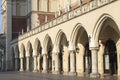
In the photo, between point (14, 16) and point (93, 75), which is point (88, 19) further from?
point (14, 16)

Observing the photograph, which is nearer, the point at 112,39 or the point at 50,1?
the point at 112,39

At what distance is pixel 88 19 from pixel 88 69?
757 centimetres

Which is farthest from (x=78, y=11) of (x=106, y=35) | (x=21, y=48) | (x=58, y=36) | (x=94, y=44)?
(x=21, y=48)

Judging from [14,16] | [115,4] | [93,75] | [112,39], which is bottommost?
[93,75]

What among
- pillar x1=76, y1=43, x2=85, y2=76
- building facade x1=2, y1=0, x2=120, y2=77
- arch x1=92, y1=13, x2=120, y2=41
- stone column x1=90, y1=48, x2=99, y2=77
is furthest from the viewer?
pillar x1=76, y1=43, x2=85, y2=76

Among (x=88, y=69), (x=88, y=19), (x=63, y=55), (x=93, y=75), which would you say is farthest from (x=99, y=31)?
(x=63, y=55)

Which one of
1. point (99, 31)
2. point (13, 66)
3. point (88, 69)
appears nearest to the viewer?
point (99, 31)

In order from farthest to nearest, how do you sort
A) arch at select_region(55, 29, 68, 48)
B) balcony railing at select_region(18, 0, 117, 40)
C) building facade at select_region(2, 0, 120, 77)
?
arch at select_region(55, 29, 68, 48) → building facade at select_region(2, 0, 120, 77) → balcony railing at select_region(18, 0, 117, 40)

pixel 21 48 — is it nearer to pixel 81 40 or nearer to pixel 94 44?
pixel 81 40

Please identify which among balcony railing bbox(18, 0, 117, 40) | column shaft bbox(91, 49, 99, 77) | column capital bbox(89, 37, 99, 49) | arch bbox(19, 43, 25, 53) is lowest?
column shaft bbox(91, 49, 99, 77)

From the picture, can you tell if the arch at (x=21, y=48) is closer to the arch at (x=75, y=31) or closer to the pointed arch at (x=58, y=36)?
the pointed arch at (x=58, y=36)

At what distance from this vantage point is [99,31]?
83.0 ft

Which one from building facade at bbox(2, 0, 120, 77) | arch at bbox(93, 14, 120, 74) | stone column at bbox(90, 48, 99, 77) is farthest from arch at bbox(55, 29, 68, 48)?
stone column at bbox(90, 48, 99, 77)

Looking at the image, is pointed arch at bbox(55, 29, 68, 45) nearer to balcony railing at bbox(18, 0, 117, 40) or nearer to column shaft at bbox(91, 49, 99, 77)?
balcony railing at bbox(18, 0, 117, 40)
